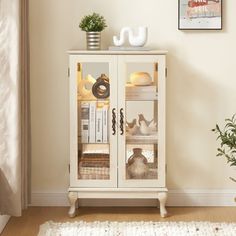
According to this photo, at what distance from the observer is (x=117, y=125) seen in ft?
15.3

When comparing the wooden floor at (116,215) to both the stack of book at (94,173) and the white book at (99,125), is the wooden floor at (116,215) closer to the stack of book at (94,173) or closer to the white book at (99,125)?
the stack of book at (94,173)

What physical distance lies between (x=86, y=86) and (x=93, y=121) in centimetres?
27

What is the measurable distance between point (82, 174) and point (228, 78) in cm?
138

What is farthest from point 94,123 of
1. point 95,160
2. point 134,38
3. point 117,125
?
point 134,38

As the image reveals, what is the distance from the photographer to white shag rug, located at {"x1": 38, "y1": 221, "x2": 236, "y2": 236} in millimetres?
4254

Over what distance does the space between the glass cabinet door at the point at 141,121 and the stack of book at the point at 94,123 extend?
0.40 ft

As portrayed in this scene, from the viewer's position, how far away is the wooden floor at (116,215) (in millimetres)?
4539

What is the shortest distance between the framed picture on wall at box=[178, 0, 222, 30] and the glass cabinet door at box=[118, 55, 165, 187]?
44 centimetres

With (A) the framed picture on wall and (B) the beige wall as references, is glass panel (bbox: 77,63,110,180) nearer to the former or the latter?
(B) the beige wall

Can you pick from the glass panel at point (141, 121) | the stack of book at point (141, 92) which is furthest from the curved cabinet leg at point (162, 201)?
the stack of book at point (141, 92)

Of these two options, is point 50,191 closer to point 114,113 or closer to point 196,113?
point 114,113

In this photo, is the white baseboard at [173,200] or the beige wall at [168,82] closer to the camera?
the beige wall at [168,82]

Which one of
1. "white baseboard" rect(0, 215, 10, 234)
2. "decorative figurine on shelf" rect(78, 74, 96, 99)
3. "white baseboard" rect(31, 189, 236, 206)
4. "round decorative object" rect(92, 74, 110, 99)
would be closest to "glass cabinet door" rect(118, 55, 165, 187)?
"round decorative object" rect(92, 74, 110, 99)

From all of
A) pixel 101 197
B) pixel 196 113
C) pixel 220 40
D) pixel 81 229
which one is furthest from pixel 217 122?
pixel 81 229
